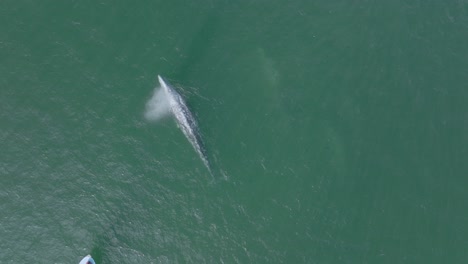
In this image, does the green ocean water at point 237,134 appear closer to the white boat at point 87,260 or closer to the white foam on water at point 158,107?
the white foam on water at point 158,107

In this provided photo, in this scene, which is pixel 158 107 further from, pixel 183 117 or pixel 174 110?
pixel 183 117

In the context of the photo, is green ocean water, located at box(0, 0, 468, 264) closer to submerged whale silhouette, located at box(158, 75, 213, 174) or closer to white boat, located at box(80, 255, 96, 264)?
submerged whale silhouette, located at box(158, 75, 213, 174)

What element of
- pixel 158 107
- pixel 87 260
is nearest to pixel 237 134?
pixel 158 107

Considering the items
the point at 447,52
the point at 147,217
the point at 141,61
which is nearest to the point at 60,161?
the point at 147,217

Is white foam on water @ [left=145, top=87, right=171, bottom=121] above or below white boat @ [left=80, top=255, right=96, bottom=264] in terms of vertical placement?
above

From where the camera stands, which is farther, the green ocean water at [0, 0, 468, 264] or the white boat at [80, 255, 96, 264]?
the green ocean water at [0, 0, 468, 264]

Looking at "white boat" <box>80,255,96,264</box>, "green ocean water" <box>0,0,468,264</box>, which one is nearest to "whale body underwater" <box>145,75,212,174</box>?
"green ocean water" <box>0,0,468,264</box>
